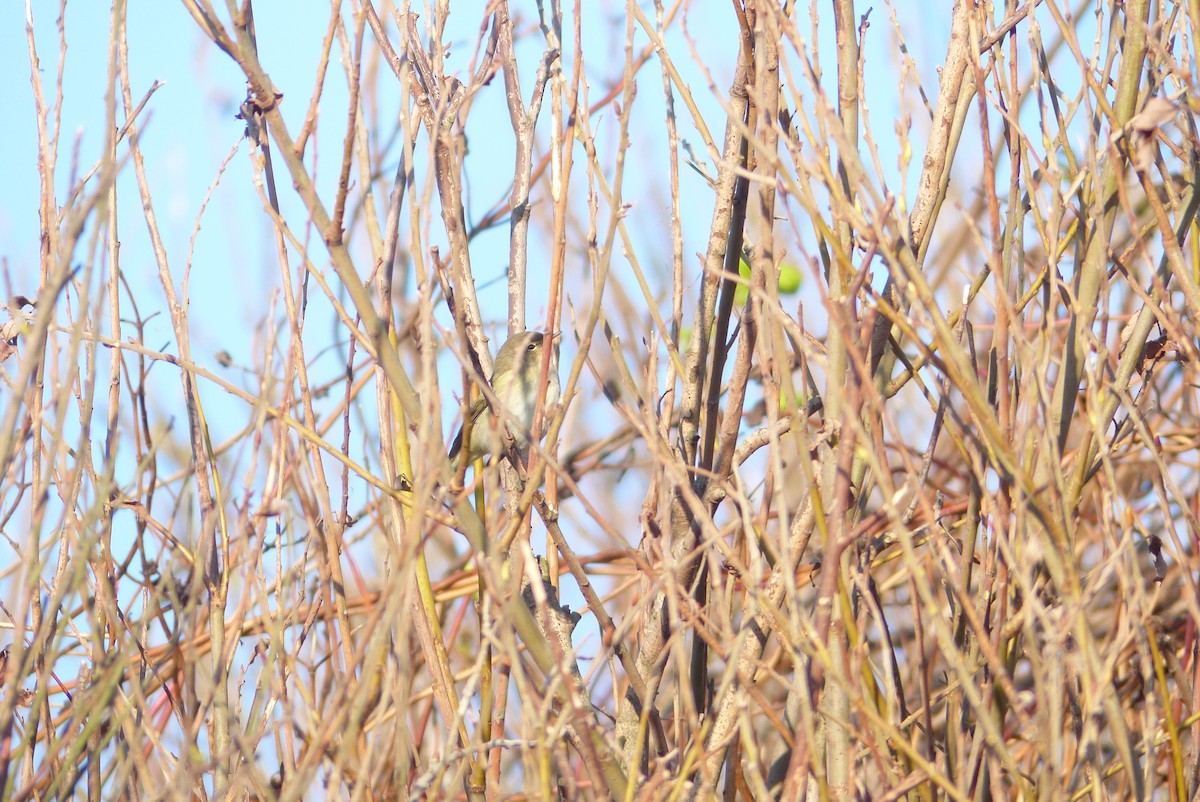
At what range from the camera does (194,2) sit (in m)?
1.47

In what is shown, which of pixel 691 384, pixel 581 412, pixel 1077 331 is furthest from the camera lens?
pixel 581 412

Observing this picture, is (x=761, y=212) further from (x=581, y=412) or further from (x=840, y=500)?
(x=581, y=412)

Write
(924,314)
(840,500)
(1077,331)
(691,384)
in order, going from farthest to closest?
(691,384) → (1077,331) → (840,500) → (924,314)

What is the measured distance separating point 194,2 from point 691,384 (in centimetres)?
101

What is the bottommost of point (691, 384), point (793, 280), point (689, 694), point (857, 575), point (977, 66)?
point (689, 694)

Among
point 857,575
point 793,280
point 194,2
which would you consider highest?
point 793,280

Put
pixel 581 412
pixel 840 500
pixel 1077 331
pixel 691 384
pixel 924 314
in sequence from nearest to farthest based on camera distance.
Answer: pixel 924 314
pixel 840 500
pixel 1077 331
pixel 691 384
pixel 581 412

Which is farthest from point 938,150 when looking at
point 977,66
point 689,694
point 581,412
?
point 581,412

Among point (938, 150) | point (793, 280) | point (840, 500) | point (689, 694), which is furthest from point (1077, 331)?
point (793, 280)

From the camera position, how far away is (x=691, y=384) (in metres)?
2.00

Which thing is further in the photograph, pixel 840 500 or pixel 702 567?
pixel 702 567

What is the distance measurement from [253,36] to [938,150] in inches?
41.7

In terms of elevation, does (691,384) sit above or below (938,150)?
below

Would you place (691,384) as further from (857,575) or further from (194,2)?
(194,2)
